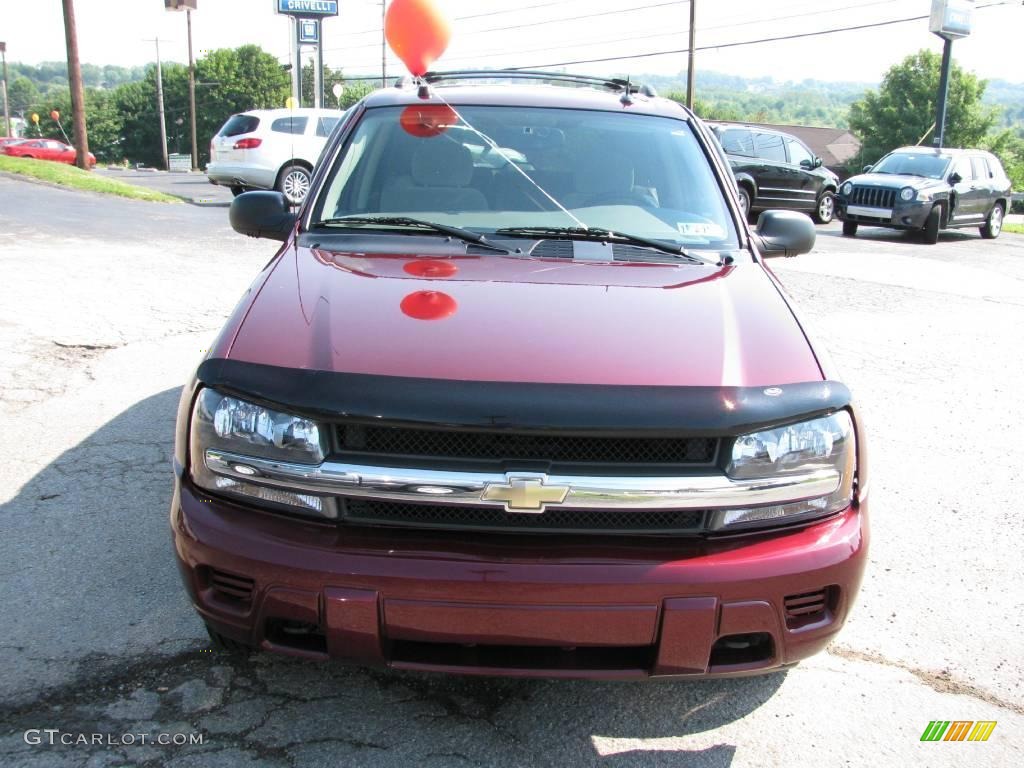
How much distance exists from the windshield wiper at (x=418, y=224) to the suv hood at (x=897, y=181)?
48.9ft

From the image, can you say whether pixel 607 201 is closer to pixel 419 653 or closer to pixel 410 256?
pixel 410 256

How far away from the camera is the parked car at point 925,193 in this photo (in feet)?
53.6

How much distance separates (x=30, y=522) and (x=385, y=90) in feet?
→ 7.75

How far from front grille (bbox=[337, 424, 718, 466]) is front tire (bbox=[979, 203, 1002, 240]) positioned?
1896 cm

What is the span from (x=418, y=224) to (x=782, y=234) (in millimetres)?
1524

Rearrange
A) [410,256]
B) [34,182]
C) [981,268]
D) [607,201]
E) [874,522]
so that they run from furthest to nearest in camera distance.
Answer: [34,182] → [981,268] → [874,522] → [607,201] → [410,256]

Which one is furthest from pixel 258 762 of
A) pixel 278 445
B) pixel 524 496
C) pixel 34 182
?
pixel 34 182

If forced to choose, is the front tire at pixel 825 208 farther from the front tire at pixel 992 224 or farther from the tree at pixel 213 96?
the tree at pixel 213 96

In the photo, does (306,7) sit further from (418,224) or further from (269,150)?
(418,224)

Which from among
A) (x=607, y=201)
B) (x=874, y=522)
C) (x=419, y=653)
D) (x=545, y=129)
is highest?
(x=545, y=129)

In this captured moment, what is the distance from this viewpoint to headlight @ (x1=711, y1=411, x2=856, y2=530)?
232 centimetres

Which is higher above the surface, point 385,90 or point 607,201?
point 385,90

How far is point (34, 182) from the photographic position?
17156 mm

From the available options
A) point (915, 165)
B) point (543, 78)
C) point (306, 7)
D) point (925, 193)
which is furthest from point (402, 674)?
point (306, 7)
